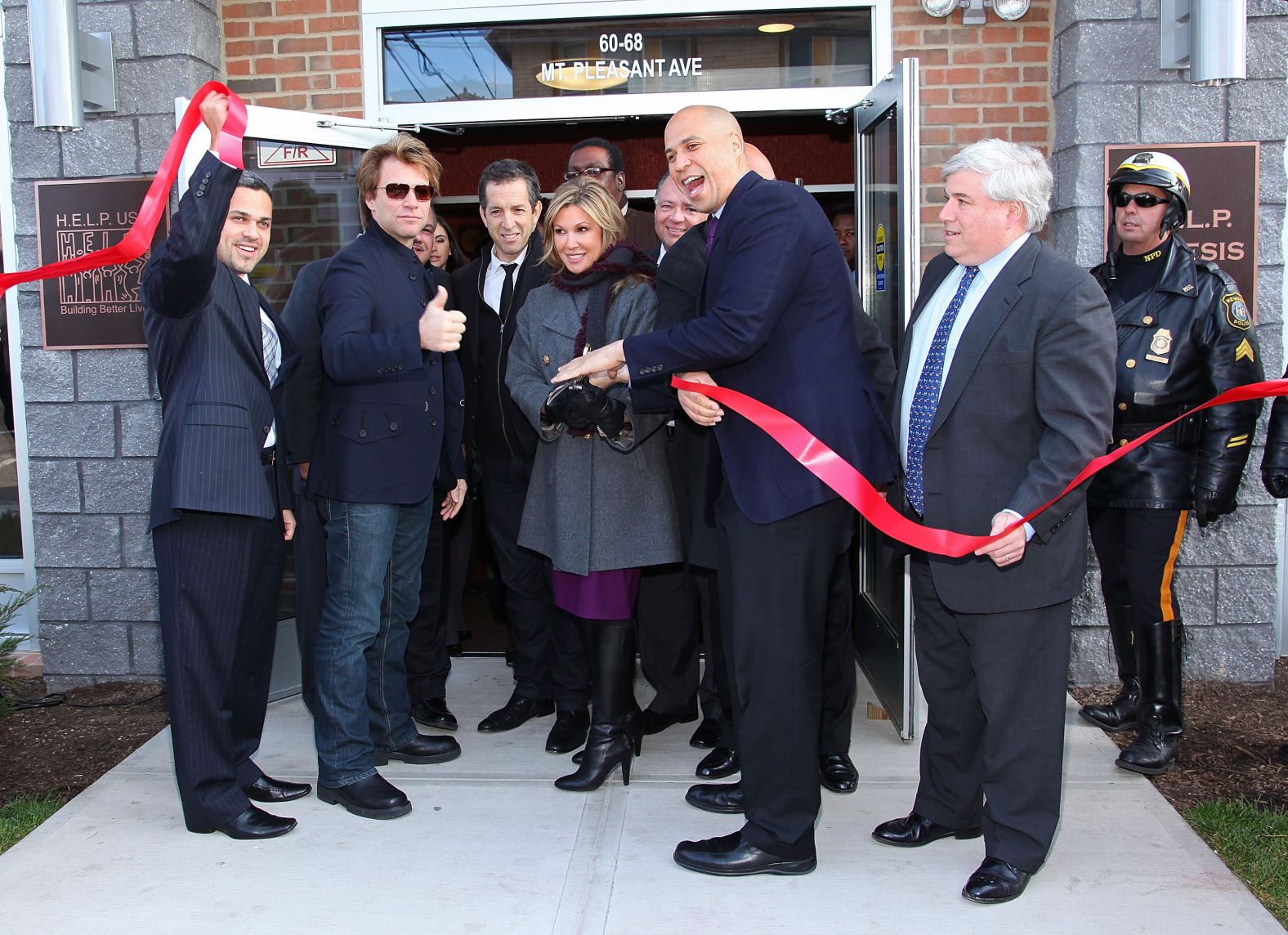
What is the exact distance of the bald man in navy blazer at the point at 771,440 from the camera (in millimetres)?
3189

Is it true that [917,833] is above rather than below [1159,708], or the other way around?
below

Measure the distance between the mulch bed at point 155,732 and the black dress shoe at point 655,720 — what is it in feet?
5.42

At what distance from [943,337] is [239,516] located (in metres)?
2.11

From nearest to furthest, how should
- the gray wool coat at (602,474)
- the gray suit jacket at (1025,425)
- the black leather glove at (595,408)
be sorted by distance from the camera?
the gray suit jacket at (1025,425), the black leather glove at (595,408), the gray wool coat at (602,474)

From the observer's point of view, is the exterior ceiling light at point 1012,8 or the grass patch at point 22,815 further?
the exterior ceiling light at point 1012,8

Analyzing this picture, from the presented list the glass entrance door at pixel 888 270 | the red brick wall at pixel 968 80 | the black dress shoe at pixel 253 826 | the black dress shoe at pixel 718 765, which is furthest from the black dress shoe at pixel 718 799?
the red brick wall at pixel 968 80

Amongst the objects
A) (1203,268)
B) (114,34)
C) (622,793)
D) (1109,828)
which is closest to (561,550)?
(622,793)

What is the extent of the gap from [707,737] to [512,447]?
4.27 feet

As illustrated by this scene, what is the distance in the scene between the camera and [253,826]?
3.70 meters

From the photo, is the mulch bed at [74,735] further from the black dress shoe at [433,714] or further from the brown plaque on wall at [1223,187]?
the brown plaque on wall at [1223,187]

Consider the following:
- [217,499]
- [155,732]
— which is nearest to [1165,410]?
[217,499]

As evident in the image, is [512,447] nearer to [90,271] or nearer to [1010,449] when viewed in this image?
[1010,449]

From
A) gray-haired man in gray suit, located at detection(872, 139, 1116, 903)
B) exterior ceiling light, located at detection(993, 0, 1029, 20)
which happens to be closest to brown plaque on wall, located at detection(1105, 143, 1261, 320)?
exterior ceiling light, located at detection(993, 0, 1029, 20)

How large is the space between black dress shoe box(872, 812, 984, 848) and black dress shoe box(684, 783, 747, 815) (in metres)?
0.47
